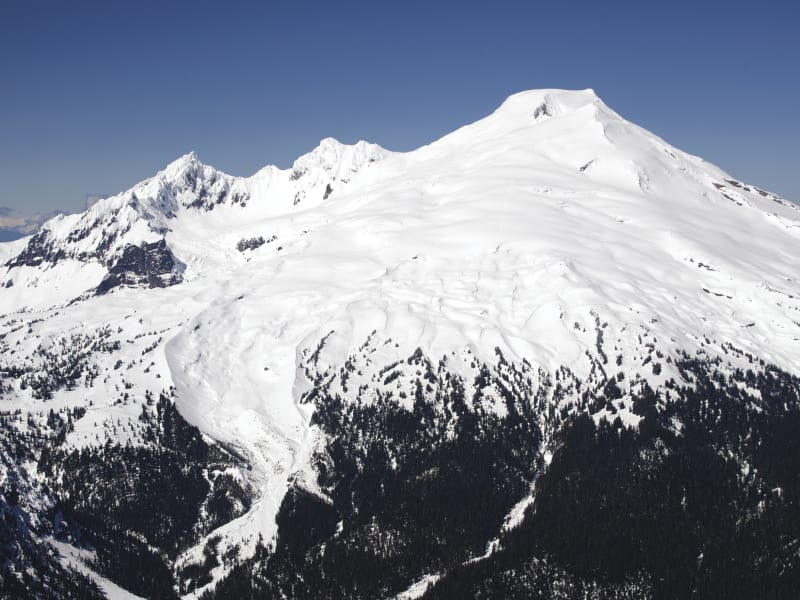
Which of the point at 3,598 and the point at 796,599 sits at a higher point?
the point at 796,599
